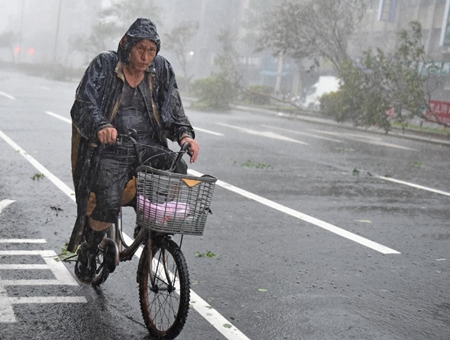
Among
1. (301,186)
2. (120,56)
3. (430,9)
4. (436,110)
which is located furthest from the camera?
(430,9)

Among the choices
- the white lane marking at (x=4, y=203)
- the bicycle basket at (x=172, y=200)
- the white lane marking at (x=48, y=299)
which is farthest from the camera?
the white lane marking at (x=4, y=203)

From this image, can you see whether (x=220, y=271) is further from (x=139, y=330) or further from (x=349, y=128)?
(x=349, y=128)

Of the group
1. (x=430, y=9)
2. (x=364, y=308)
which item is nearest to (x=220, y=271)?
(x=364, y=308)

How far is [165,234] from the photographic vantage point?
14.4 ft

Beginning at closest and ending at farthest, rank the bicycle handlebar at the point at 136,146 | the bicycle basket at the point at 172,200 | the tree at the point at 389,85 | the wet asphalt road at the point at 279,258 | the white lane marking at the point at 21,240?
the bicycle basket at the point at 172,200, the bicycle handlebar at the point at 136,146, the wet asphalt road at the point at 279,258, the white lane marking at the point at 21,240, the tree at the point at 389,85

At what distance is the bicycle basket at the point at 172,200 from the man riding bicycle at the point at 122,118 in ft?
1.67

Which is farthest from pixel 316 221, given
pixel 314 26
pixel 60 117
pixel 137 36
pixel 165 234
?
pixel 314 26

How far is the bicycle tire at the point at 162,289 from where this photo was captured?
428 centimetres

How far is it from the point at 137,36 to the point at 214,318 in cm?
186

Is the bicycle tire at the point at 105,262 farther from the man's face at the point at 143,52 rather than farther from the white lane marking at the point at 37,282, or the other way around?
the man's face at the point at 143,52

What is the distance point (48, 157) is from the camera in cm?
1232

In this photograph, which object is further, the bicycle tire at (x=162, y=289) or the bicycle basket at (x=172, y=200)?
the bicycle tire at (x=162, y=289)

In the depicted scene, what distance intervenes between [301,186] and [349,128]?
18.7 meters

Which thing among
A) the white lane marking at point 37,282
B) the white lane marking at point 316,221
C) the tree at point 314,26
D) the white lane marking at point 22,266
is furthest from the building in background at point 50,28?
the white lane marking at point 22,266
